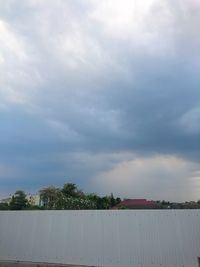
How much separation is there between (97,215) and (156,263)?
361 centimetres

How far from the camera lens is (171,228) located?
1633cm

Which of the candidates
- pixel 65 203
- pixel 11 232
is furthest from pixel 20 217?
pixel 65 203

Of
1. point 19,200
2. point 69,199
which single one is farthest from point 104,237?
point 19,200

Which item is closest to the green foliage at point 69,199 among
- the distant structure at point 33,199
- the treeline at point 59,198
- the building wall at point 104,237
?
the treeline at point 59,198

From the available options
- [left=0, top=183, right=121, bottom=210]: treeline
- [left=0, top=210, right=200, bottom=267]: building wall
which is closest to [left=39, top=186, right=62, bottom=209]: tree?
[left=0, top=183, right=121, bottom=210]: treeline

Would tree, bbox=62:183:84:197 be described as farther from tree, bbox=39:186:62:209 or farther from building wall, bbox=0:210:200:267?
building wall, bbox=0:210:200:267

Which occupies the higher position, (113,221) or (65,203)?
(65,203)

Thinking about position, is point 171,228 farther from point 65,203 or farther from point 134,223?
point 65,203

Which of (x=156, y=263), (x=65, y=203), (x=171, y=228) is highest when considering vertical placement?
(x=65, y=203)

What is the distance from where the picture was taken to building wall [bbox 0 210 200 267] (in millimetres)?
16016

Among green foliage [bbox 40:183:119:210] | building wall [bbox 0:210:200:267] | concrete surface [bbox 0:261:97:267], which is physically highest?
green foliage [bbox 40:183:119:210]

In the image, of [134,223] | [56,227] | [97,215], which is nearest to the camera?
[134,223]

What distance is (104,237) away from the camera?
59.7ft

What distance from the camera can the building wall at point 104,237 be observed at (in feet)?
52.5
